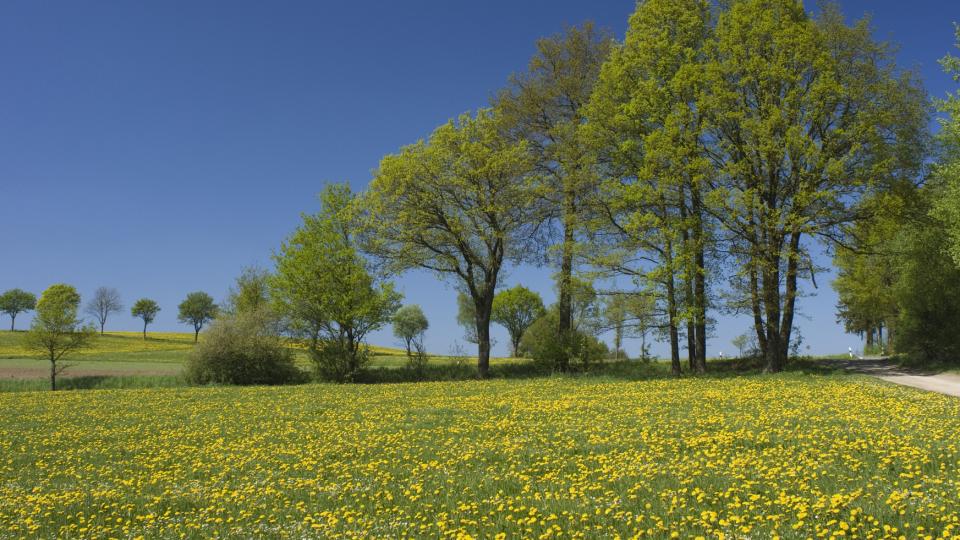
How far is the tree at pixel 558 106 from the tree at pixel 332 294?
1179 centimetres

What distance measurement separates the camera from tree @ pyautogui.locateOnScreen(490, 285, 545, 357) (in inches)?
3369

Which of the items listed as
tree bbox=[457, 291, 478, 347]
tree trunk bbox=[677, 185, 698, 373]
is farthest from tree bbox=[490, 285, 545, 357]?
tree trunk bbox=[677, 185, 698, 373]

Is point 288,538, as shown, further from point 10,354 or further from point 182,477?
point 10,354

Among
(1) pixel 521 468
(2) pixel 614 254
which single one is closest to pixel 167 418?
(1) pixel 521 468

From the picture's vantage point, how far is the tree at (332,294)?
39.0 m

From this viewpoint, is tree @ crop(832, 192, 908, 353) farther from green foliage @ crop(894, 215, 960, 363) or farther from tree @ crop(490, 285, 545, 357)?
tree @ crop(490, 285, 545, 357)

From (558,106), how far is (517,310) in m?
51.0

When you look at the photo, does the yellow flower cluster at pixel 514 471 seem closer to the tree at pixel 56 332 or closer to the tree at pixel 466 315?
the tree at pixel 56 332

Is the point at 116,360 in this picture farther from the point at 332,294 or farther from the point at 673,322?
the point at 673,322

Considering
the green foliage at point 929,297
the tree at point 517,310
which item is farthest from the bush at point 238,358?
the tree at point 517,310

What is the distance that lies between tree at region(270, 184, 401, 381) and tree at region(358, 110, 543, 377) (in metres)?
3.19

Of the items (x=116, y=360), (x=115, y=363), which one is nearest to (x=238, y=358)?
(x=115, y=363)

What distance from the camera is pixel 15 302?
371 feet

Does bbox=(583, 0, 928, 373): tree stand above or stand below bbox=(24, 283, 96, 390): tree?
above
